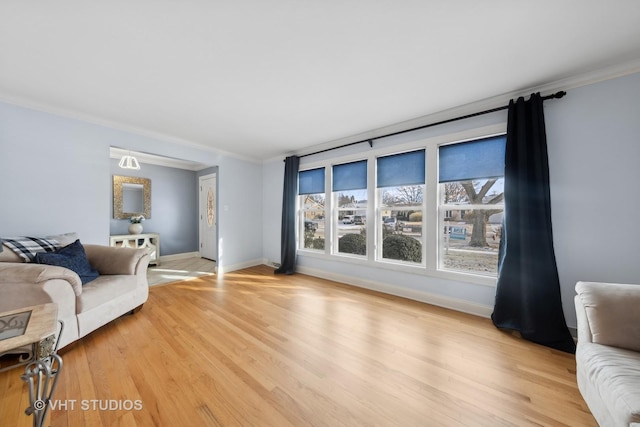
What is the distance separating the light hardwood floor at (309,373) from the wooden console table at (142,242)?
2.61m

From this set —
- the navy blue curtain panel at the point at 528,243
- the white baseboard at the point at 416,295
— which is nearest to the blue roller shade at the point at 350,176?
the white baseboard at the point at 416,295

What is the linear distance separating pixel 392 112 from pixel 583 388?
110 inches

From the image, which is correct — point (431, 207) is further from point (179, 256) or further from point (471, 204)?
point (179, 256)

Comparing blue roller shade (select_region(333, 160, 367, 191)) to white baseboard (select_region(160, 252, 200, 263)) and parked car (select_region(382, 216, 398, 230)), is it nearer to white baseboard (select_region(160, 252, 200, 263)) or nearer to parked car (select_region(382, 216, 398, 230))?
parked car (select_region(382, 216, 398, 230))

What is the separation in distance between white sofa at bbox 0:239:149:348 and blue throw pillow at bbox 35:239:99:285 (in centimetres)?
8

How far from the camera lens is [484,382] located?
5.26ft

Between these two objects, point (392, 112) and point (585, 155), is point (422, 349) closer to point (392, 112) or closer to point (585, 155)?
point (585, 155)

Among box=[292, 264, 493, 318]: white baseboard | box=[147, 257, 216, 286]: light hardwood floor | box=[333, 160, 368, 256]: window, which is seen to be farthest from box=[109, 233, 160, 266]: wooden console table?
box=[333, 160, 368, 256]: window

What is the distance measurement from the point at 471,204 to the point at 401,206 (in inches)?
33.2

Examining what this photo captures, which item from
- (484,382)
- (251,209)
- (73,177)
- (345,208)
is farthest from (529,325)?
(73,177)

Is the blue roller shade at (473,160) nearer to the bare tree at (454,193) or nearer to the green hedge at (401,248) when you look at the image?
the bare tree at (454,193)

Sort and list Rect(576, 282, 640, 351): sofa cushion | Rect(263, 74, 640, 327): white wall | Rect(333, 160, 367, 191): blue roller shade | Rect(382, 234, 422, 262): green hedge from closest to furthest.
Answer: Rect(576, 282, 640, 351): sofa cushion < Rect(263, 74, 640, 327): white wall < Rect(382, 234, 422, 262): green hedge < Rect(333, 160, 367, 191): blue roller shade

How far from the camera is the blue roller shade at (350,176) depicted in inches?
144

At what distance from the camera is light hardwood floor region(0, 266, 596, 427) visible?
4.36ft
